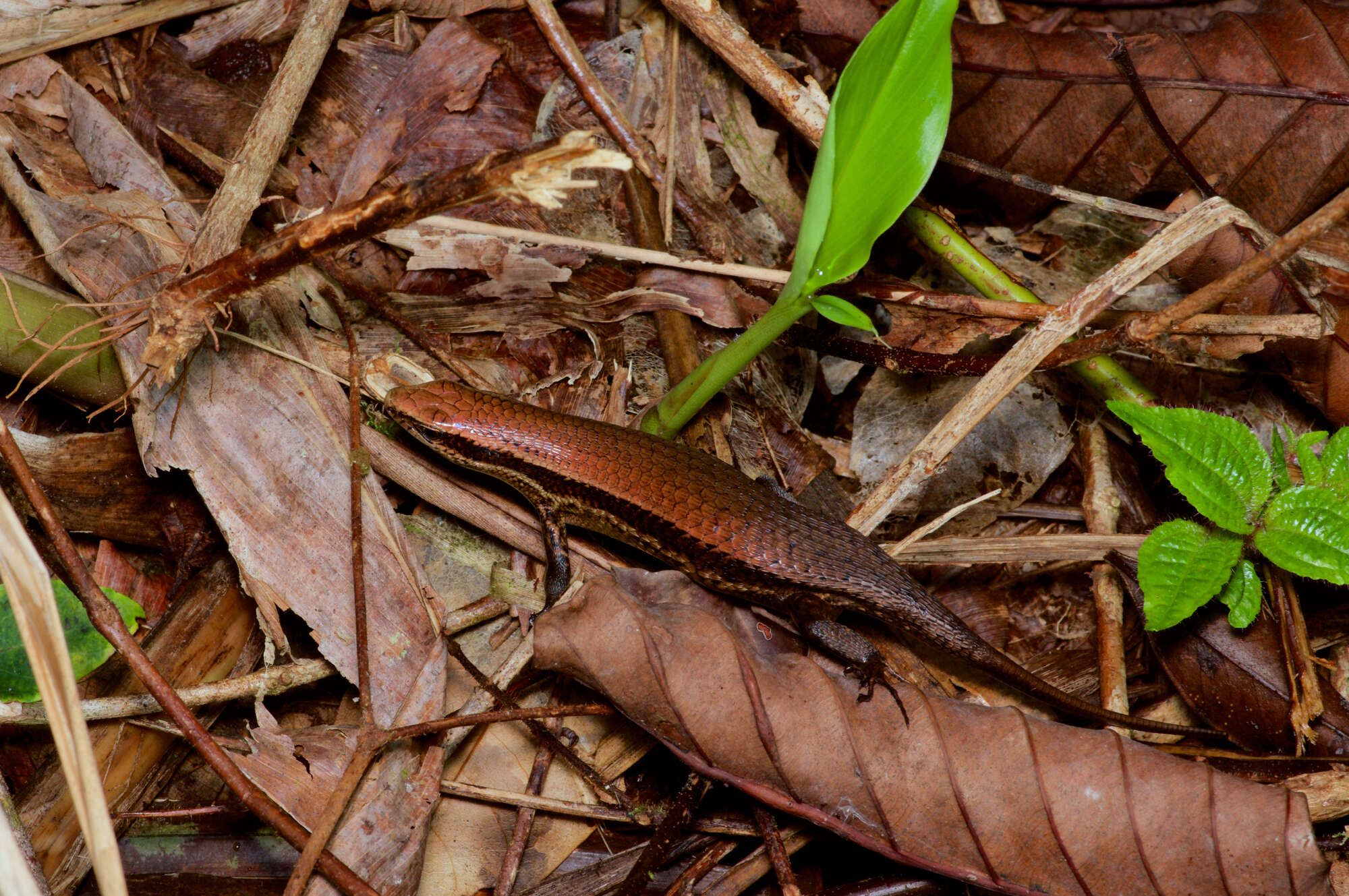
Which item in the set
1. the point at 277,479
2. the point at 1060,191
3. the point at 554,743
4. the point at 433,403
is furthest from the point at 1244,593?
the point at 277,479

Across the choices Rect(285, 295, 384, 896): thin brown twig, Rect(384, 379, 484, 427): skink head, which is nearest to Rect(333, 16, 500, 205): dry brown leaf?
Rect(285, 295, 384, 896): thin brown twig

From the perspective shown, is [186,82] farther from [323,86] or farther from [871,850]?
[871,850]

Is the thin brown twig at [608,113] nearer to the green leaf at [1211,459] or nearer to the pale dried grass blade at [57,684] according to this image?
the green leaf at [1211,459]

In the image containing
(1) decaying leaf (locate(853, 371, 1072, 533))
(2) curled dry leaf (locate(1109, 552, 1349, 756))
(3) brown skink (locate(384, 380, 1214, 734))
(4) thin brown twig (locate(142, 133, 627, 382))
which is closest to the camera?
(4) thin brown twig (locate(142, 133, 627, 382))

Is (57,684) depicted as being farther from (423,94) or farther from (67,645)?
(423,94)

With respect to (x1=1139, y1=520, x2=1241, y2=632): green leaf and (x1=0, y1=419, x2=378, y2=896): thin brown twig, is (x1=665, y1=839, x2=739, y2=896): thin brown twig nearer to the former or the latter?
(x1=0, y1=419, x2=378, y2=896): thin brown twig

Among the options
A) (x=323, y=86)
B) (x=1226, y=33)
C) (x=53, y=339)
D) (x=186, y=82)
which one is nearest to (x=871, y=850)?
(x=53, y=339)
